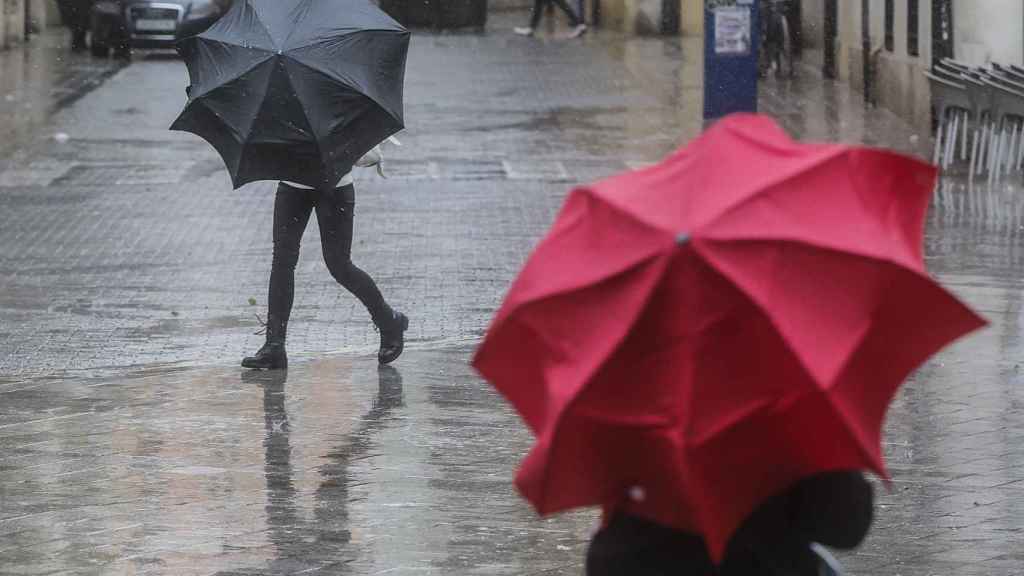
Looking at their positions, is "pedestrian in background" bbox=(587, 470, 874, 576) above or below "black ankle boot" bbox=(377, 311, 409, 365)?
above

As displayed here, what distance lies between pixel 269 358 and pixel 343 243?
0.68 meters

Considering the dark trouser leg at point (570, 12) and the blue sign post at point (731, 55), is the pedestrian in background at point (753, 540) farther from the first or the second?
the dark trouser leg at point (570, 12)

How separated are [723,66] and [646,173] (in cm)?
1776

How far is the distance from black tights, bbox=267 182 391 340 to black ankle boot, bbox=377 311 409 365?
0.13 ft

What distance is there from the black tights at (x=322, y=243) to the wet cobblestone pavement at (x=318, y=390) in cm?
33

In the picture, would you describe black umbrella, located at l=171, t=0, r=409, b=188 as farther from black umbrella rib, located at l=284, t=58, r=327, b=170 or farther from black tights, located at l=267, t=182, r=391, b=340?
black tights, located at l=267, t=182, r=391, b=340

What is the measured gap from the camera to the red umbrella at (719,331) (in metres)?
2.87

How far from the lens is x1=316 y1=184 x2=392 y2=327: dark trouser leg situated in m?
8.61

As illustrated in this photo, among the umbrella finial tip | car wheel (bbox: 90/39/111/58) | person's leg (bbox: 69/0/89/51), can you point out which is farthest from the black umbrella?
person's leg (bbox: 69/0/89/51)

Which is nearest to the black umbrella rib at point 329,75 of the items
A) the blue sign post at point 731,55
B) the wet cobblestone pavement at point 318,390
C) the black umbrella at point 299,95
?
the black umbrella at point 299,95

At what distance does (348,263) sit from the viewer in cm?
883

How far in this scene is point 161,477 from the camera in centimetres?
689

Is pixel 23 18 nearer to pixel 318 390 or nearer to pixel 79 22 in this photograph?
pixel 79 22

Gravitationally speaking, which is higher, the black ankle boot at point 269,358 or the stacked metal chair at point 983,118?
the black ankle boot at point 269,358
